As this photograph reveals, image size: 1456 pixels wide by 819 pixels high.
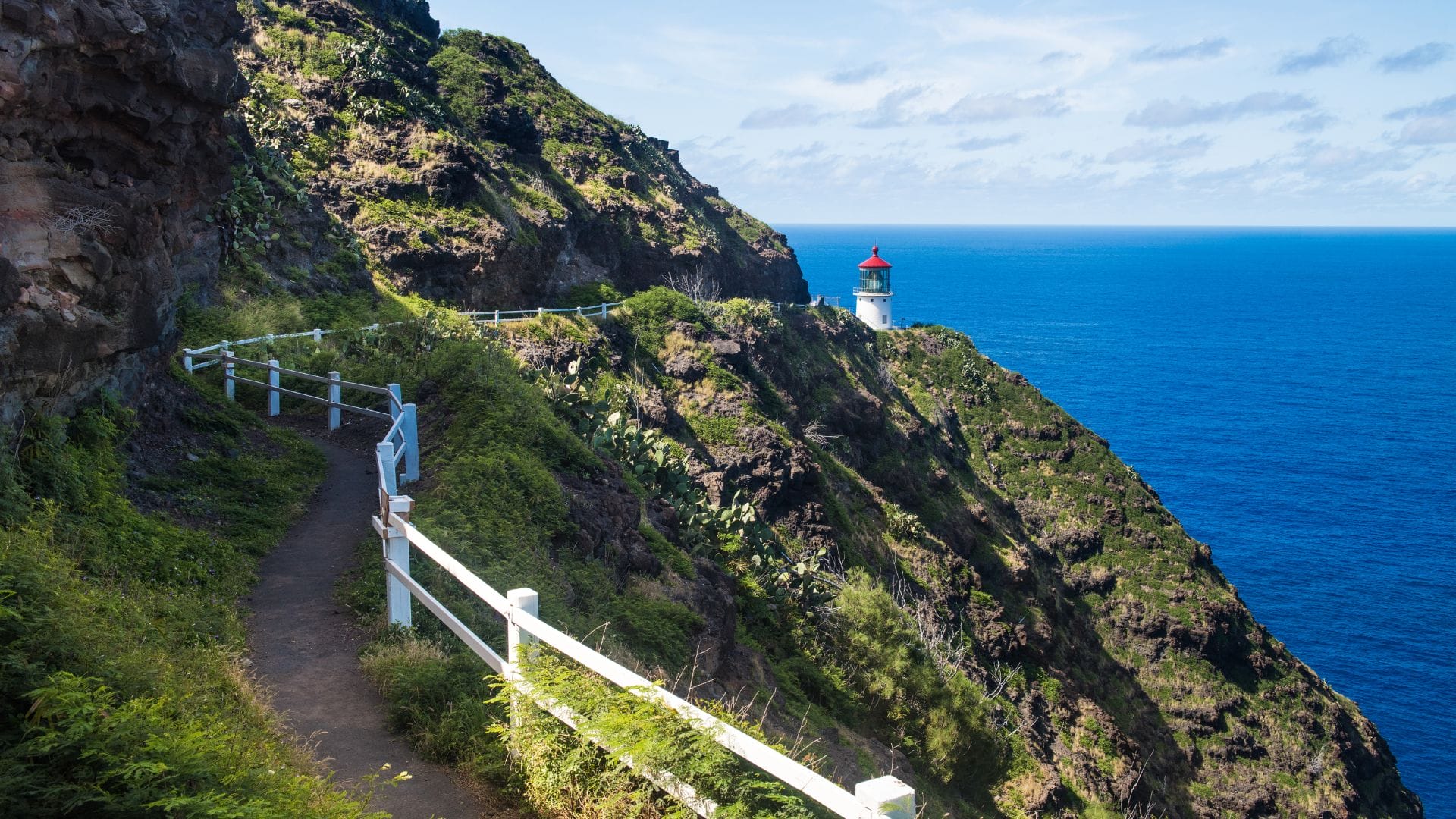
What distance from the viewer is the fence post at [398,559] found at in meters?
8.38

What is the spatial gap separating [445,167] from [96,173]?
26.4 meters

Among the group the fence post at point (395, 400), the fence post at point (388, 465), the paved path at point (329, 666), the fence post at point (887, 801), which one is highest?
the fence post at point (395, 400)

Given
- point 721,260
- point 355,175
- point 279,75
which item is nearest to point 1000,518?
point 721,260

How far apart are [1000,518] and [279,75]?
35766 mm

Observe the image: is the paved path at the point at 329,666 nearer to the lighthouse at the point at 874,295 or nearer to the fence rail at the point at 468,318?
the fence rail at the point at 468,318

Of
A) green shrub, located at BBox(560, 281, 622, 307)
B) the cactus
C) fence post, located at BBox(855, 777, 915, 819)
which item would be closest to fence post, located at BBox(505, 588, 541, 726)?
fence post, located at BBox(855, 777, 915, 819)

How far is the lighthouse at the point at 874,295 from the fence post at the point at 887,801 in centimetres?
6979

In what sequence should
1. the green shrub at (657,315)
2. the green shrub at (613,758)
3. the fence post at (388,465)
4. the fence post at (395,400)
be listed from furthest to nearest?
1. the green shrub at (657,315)
2. the fence post at (395,400)
3. the fence post at (388,465)
4. the green shrub at (613,758)

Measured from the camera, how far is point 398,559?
851 cm

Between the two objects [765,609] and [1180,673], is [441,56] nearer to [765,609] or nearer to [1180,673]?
[765,609]

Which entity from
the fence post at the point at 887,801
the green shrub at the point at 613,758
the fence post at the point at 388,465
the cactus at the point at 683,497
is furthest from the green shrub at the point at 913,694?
the fence post at the point at 887,801

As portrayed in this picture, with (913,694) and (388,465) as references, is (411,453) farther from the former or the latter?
(913,694)

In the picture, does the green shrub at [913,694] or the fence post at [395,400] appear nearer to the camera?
the fence post at [395,400]

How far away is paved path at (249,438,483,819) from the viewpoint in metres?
6.52
